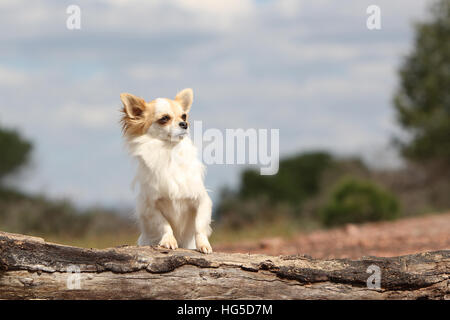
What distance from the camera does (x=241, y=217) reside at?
17.8 m

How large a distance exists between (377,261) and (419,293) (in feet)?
1.51

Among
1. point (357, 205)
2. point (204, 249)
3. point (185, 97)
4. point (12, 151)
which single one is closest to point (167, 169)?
point (185, 97)

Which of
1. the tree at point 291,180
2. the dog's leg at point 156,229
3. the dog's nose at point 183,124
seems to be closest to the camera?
the dog's nose at point 183,124

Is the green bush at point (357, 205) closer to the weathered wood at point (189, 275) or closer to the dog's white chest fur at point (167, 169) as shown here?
the weathered wood at point (189, 275)

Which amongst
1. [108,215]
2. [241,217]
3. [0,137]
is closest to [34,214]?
[108,215]

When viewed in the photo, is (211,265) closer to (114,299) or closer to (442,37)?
(114,299)

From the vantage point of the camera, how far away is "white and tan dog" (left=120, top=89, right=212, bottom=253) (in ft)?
15.9

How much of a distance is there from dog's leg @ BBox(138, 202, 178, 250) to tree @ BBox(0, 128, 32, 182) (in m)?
25.4

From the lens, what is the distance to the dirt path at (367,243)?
9.01m

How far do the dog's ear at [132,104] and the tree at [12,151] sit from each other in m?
25.8

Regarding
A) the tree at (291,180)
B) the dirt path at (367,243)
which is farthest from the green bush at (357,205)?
the tree at (291,180)

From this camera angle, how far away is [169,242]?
4.91 m

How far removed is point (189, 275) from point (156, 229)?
27.7 inches
